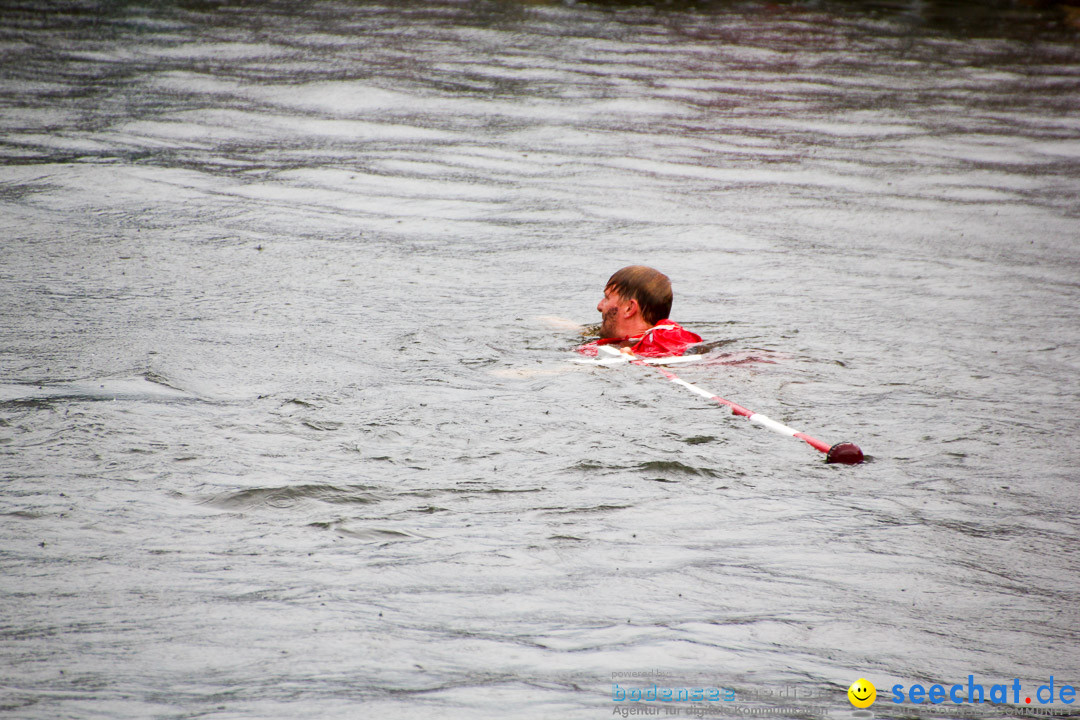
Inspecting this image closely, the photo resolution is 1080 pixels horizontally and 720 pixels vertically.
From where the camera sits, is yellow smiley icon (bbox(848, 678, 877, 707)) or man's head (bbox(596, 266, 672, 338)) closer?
yellow smiley icon (bbox(848, 678, 877, 707))

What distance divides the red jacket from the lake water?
228mm

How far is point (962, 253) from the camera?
1003cm

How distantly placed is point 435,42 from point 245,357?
14.4 m

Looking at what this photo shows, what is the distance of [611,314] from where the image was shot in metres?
7.74

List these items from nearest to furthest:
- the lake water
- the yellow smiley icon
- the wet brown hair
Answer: the yellow smiley icon → the lake water → the wet brown hair

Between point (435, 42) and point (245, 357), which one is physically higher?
point (435, 42)

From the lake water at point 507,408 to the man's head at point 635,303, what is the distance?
0.34m

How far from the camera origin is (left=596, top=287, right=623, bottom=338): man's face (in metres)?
7.72

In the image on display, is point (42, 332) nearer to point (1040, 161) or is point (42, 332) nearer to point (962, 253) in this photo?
point (962, 253)

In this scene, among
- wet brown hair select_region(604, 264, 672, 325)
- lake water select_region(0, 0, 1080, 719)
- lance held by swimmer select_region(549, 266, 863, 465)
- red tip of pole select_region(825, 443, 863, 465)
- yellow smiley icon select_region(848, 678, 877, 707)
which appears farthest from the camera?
wet brown hair select_region(604, 264, 672, 325)

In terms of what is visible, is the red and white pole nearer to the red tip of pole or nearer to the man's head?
the red tip of pole

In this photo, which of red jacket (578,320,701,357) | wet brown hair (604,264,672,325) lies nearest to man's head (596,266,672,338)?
wet brown hair (604,264,672,325)

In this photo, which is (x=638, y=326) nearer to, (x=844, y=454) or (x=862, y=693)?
(x=844, y=454)

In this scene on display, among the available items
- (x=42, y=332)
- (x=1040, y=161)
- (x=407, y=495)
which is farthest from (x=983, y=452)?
(x=1040, y=161)
